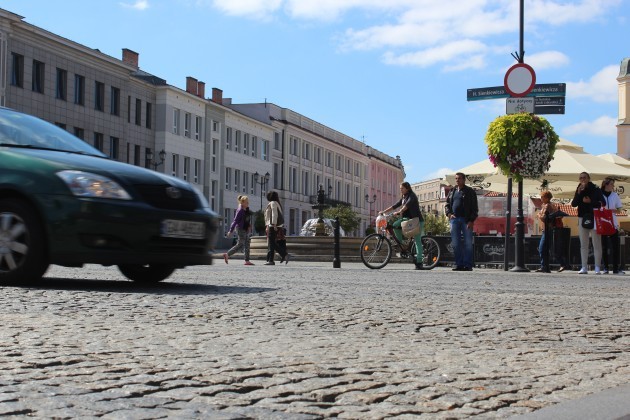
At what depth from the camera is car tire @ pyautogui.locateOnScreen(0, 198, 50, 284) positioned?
8422 millimetres

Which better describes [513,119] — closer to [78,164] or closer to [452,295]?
[452,295]

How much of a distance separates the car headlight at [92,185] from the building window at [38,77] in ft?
169

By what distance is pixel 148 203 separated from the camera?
868 centimetres

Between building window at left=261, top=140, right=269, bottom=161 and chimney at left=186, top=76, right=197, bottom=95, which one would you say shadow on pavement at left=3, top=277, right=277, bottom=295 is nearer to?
chimney at left=186, top=76, right=197, bottom=95

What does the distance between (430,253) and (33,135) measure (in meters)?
11.0

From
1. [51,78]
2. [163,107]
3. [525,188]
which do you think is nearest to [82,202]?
[525,188]

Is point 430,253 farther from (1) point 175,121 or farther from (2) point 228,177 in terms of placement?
(2) point 228,177

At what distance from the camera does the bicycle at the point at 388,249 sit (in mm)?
18875

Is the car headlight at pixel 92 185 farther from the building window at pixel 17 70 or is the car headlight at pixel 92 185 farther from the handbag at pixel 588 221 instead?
the building window at pixel 17 70

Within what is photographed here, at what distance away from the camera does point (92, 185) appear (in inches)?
333

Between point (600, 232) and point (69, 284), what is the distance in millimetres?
11180

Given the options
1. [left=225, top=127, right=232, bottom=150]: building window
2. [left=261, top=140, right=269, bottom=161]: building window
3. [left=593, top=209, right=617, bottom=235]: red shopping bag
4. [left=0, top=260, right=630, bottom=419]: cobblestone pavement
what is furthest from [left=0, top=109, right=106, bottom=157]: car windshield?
[left=261, top=140, right=269, bottom=161]: building window

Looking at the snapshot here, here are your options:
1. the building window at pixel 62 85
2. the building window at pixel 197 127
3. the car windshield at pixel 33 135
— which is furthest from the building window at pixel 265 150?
the car windshield at pixel 33 135

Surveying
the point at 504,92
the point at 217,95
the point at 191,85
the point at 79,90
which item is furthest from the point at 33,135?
the point at 217,95
